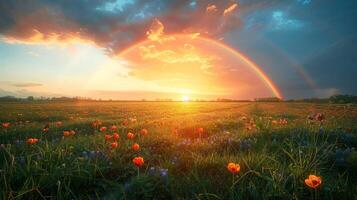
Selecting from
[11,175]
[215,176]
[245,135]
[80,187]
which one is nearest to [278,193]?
[215,176]

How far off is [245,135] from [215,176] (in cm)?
368

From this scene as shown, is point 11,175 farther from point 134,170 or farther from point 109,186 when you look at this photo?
point 134,170

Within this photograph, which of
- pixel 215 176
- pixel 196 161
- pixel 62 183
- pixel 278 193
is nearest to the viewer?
pixel 278 193

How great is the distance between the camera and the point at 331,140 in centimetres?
742

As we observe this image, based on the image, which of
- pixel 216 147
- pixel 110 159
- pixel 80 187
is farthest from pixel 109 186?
pixel 216 147

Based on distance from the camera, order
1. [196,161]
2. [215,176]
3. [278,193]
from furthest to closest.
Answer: [196,161]
[215,176]
[278,193]

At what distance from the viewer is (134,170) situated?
4422mm

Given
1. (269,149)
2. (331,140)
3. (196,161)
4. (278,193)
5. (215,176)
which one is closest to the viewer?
(278,193)

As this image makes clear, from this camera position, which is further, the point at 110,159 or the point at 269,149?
the point at 269,149

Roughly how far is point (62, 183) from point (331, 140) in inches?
276

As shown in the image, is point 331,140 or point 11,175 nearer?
point 11,175

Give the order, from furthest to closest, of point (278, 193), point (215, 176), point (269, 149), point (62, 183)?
point (269, 149) → point (215, 176) → point (62, 183) → point (278, 193)

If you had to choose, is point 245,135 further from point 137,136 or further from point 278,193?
point 278,193

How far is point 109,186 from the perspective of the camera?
3.90 meters
